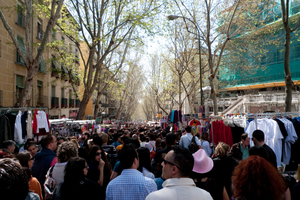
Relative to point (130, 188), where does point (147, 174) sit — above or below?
below

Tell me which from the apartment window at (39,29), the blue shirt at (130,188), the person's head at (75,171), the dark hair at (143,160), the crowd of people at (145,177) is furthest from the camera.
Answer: the apartment window at (39,29)

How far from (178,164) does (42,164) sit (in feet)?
9.54

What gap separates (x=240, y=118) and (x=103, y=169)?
5459 mm

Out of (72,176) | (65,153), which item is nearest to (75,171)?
(72,176)

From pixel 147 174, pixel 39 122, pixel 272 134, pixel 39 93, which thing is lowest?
pixel 147 174

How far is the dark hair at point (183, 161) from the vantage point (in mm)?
2242

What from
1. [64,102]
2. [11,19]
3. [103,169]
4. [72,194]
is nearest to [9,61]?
[11,19]

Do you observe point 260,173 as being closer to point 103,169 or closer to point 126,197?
point 126,197

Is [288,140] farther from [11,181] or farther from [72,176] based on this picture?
[11,181]

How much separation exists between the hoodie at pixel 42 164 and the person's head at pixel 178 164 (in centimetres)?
271

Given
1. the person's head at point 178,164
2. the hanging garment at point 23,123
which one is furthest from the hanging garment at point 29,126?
the person's head at point 178,164

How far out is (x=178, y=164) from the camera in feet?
7.42

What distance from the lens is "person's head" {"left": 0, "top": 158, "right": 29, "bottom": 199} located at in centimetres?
158

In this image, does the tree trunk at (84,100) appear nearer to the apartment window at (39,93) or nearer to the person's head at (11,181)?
the apartment window at (39,93)
